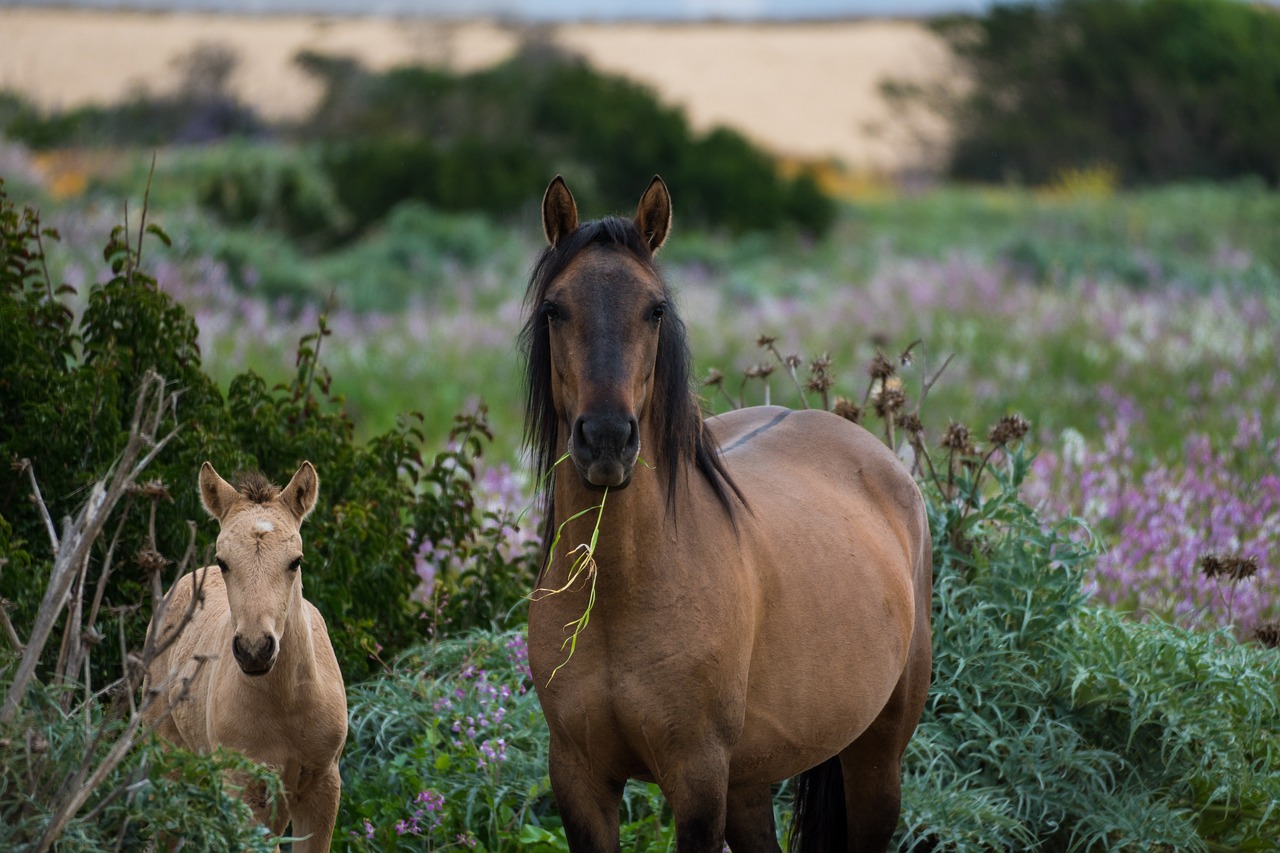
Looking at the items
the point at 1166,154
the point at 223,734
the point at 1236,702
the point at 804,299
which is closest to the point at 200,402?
the point at 223,734

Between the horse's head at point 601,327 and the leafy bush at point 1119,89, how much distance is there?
83.6 feet

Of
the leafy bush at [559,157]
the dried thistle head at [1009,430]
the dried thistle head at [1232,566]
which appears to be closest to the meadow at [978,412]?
the dried thistle head at [1232,566]

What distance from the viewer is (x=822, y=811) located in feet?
14.8

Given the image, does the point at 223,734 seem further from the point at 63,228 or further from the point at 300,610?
the point at 63,228

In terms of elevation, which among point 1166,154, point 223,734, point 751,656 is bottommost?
point 1166,154

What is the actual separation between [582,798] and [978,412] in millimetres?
7882

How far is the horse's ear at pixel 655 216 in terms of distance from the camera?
138 inches

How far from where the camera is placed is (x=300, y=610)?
12.4ft

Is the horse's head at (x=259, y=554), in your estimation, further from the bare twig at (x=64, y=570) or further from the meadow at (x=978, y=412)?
the meadow at (x=978, y=412)

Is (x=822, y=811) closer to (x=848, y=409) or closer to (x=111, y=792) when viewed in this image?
(x=848, y=409)

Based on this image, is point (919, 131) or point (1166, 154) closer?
point (1166, 154)

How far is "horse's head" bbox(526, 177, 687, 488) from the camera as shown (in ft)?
10.0

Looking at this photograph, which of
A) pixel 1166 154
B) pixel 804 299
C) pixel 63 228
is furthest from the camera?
pixel 1166 154

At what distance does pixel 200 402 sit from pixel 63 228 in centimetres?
905
